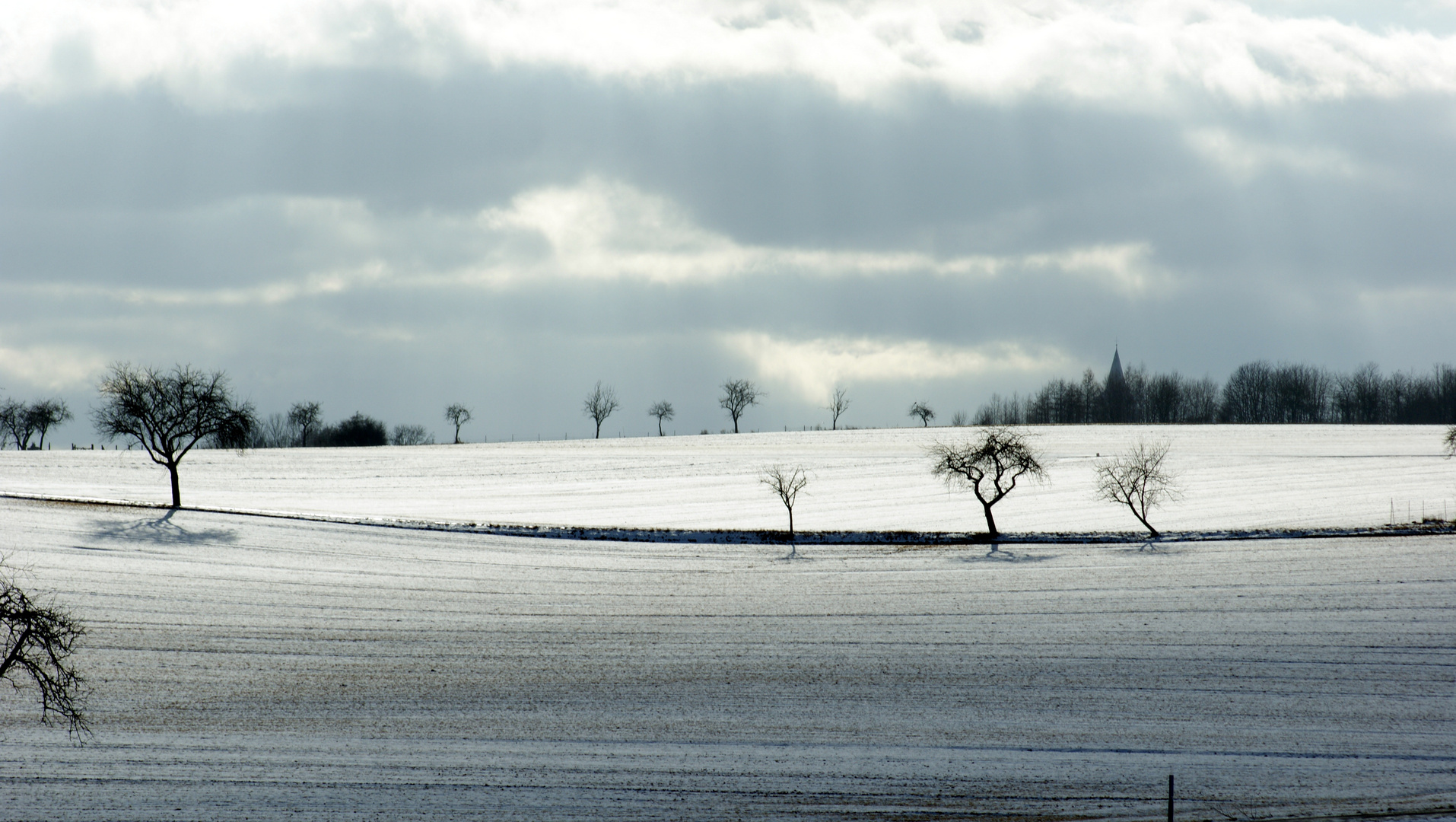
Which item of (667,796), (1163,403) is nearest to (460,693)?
(667,796)

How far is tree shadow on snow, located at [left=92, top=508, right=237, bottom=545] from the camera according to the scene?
3775 centimetres

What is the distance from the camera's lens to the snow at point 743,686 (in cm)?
1440

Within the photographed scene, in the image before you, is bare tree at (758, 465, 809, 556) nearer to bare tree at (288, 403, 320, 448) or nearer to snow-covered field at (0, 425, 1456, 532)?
snow-covered field at (0, 425, 1456, 532)

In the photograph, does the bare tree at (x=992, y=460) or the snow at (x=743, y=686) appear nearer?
the snow at (x=743, y=686)

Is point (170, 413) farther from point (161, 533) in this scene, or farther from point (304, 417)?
point (304, 417)

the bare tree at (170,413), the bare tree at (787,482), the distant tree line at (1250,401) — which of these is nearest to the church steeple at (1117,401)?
the distant tree line at (1250,401)

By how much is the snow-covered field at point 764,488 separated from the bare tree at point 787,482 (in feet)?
3.65

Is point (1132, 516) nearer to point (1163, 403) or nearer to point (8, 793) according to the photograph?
point (8, 793)

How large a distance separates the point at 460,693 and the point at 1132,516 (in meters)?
36.3

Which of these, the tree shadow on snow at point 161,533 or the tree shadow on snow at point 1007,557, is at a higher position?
the tree shadow on snow at point 161,533

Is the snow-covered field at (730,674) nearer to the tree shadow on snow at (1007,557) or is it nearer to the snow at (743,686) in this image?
the snow at (743,686)

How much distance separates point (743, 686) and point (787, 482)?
3664 cm

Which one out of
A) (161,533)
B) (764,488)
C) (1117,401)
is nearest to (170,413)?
(161,533)

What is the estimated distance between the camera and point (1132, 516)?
46.0 m
